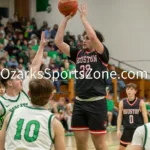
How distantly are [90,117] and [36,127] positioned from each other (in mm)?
1877

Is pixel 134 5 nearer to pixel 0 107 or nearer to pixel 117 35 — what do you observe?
pixel 117 35

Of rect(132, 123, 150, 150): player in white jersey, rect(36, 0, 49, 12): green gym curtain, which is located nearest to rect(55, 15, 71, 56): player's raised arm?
rect(132, 123, 150, 150): player in white jersey

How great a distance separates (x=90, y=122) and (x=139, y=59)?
12.4 meters

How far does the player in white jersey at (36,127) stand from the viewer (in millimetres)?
3123

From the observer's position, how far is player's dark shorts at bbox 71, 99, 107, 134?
4922 millimetres

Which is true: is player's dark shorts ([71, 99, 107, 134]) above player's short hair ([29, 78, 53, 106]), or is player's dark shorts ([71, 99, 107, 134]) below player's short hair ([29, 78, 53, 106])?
below

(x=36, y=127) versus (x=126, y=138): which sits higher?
(x=36, y=127)

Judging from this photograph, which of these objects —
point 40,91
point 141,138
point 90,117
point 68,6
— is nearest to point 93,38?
point 68,6

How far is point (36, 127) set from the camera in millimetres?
3135

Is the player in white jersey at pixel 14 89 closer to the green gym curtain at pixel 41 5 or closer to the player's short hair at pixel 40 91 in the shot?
the player's short hair at pixel 40 91

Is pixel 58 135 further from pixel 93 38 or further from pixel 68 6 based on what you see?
pixel 68 6

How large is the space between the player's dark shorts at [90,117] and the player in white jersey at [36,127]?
1750mm

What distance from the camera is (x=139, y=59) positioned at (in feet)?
55.8

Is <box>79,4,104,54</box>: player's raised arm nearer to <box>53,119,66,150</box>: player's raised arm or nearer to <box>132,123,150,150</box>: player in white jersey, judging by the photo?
<box>53,119,66,150</box>: player's raised arm
